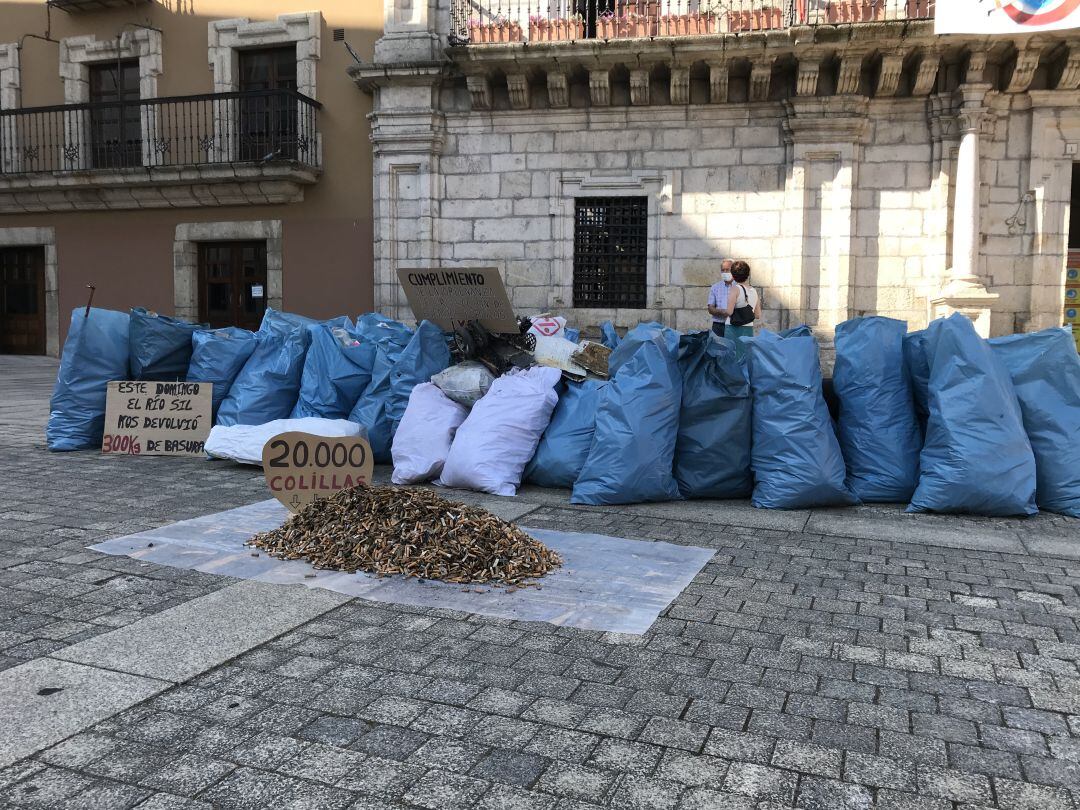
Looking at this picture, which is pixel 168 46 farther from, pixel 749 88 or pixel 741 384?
pixel 741 384

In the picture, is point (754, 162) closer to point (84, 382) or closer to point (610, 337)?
point (610, 337)

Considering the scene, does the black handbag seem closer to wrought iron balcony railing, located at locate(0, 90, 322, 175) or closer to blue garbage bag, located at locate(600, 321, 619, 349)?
blue garbage bag, located at locate(600, 321, 619, 349)

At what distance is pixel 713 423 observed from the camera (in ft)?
17.8

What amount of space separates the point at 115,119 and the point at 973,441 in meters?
14.4

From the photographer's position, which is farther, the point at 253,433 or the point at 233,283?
the point at 233,283

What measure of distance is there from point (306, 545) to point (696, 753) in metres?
2.27

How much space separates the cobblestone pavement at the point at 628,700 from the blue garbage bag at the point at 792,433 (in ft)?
3.08

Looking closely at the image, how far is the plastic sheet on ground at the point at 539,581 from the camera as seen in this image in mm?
3324

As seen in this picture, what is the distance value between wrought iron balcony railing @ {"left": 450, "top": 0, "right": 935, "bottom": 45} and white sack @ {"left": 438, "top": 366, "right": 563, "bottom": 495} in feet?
24.5

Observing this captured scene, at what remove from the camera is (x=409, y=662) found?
279 cm

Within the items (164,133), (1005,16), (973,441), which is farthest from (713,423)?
(164,133)

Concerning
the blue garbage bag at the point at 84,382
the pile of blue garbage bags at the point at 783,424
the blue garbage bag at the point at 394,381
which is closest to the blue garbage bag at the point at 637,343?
the pile of blue garbage bags at the point at 783,424

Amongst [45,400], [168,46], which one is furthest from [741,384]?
[168,46]

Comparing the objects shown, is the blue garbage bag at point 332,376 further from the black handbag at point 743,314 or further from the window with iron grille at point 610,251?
the window with iron grille at point 610,251
